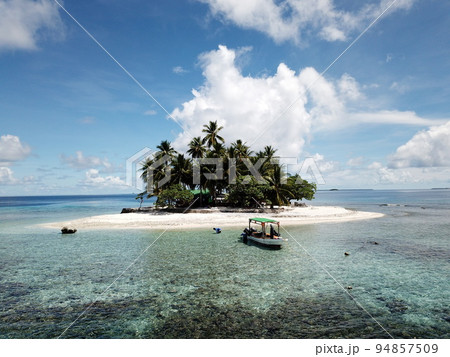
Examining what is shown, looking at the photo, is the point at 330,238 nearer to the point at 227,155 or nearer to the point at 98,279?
the point at 98,279

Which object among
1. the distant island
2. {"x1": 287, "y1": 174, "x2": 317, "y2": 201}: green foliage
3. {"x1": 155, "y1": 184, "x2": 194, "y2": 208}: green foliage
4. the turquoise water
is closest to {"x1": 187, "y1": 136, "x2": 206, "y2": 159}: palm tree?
the distant island

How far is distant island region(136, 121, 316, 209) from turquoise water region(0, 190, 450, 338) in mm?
22871

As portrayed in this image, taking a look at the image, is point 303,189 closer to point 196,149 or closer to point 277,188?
point 277,188

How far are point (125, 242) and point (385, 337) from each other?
23.3 metres

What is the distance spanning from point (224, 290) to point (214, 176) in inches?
1437

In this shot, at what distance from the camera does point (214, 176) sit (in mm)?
49531

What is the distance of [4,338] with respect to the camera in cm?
933

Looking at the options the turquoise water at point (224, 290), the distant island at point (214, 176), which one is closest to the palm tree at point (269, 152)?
the distant island at point (214, 176)

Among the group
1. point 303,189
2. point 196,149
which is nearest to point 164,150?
point 196,149

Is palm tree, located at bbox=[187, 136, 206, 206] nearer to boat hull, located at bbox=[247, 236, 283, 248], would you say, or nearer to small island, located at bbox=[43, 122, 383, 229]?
small island, located at bbox=[43, 122, 383, 229]

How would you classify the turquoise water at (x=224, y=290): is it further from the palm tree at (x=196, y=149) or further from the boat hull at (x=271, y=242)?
the palm tree at (x=196, y=149)

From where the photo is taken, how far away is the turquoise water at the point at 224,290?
994 centimetres

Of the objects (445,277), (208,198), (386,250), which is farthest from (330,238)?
(208,198)
